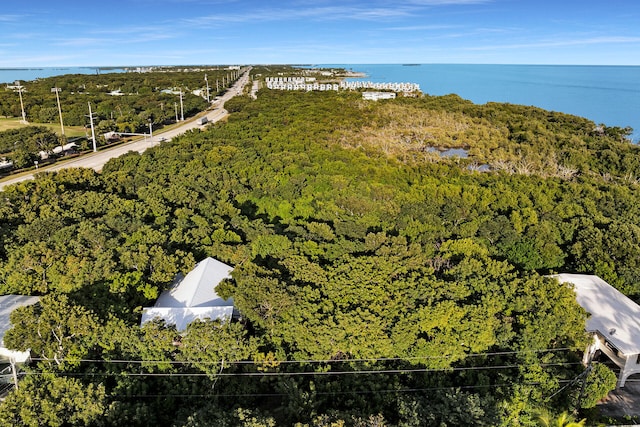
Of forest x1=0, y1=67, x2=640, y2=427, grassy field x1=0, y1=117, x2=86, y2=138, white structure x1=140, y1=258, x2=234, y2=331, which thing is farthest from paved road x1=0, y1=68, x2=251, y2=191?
white structure x1=140, y1=258, x2=234, y2=331

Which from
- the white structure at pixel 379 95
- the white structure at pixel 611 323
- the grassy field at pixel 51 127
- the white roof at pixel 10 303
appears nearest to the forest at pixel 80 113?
the grassy field at pixel 51 127

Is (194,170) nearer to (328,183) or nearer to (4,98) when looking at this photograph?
(328,183)

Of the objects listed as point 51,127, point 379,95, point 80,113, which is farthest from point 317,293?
point 379,95

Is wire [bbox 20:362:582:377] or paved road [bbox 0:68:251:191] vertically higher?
paved road [bbox 0:68:251:191]

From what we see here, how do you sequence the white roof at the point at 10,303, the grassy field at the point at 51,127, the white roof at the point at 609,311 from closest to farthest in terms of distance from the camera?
1. the white roof at the point at 609,311
2. the white roof at the point at 10,303
3. the grassy field at the point at 51,127

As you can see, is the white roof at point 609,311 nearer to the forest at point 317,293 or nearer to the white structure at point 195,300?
the forest at point 317,293

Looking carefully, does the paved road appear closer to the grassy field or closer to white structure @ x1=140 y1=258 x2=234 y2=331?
the grassy field

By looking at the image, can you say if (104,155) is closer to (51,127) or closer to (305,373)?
(51,127)
